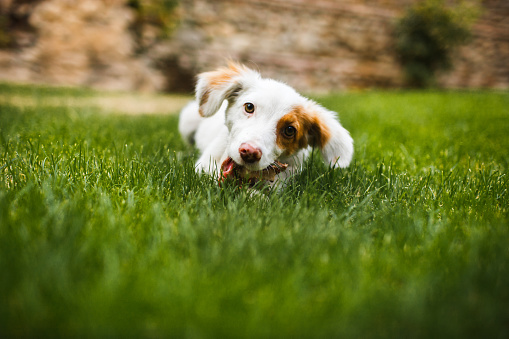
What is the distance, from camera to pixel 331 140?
1814 mm

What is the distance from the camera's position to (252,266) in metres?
0.95

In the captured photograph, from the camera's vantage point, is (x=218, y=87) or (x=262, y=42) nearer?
(x=218, y=87)

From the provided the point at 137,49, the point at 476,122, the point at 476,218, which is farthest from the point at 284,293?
the point at 137,49

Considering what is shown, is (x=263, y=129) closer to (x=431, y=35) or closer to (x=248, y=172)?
(x=248, y=172)

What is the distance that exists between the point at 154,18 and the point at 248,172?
772 cm

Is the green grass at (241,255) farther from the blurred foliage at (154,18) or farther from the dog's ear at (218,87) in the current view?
the blurred foliage at (154,18)

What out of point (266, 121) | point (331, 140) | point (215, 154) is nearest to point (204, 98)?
point (215, 154)

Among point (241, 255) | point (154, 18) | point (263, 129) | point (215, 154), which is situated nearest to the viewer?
point (241, 255)

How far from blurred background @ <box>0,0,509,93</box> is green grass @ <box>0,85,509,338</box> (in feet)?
19.9

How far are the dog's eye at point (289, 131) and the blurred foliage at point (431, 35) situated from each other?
31.4ft

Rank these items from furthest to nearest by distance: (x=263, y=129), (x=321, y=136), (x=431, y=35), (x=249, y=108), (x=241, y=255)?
(x=431, y=35), (x=321, y=136), (x=249, y=108), (x=263, y=129), (x=241, y=255)

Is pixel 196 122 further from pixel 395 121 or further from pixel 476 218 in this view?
pixel 395 121

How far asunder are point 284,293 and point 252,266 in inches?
4.9

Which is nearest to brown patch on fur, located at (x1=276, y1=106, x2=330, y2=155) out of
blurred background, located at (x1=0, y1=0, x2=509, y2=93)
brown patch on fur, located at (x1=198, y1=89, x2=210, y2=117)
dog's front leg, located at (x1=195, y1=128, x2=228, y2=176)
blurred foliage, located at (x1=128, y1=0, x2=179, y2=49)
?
dog's front leg, located at (x1=195, y1=128, x2=228, y2=176)
